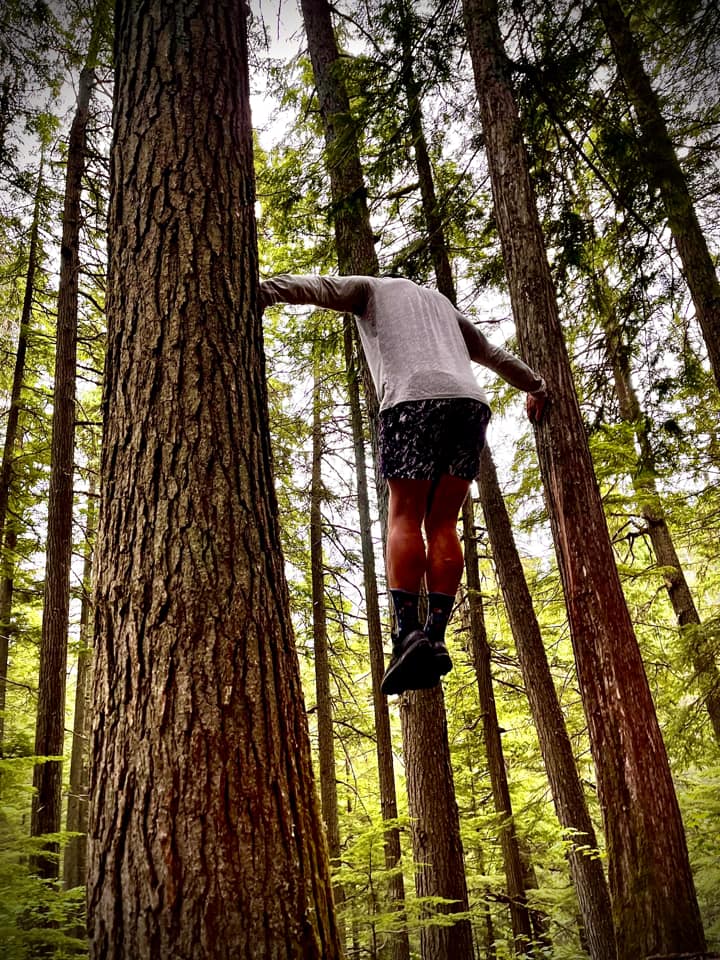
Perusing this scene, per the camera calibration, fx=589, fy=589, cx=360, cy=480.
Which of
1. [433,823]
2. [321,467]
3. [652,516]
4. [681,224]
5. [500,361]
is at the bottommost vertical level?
[433,823]

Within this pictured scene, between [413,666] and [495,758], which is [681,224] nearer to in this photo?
[413,666]

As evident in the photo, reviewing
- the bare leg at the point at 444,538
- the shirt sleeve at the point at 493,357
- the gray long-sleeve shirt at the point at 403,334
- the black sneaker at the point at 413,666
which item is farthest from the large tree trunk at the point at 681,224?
the black sneaker at the point at 413,666

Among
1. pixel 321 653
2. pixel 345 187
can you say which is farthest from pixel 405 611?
pixel 321 653

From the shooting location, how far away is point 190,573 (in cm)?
167

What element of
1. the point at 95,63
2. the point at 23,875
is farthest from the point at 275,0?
the point at 23,875

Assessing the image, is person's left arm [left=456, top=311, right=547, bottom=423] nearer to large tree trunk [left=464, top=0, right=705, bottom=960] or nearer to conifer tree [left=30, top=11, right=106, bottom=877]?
large tree trunk [left=464, top=0, right=705, bottom=960]

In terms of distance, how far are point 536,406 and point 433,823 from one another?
310 centimetres

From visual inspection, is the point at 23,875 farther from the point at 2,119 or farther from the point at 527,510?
the point at 2,119

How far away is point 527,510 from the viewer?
349 inches

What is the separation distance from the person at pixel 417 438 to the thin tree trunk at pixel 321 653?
6.90 meters

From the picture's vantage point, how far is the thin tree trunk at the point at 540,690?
19.2 ft

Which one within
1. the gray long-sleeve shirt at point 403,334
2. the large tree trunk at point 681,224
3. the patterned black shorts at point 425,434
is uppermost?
the large tree trunk at point 681,224

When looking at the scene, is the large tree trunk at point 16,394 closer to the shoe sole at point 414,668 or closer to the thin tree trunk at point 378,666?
the thin tree trunk at point 378,666

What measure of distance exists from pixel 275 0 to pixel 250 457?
541cm
